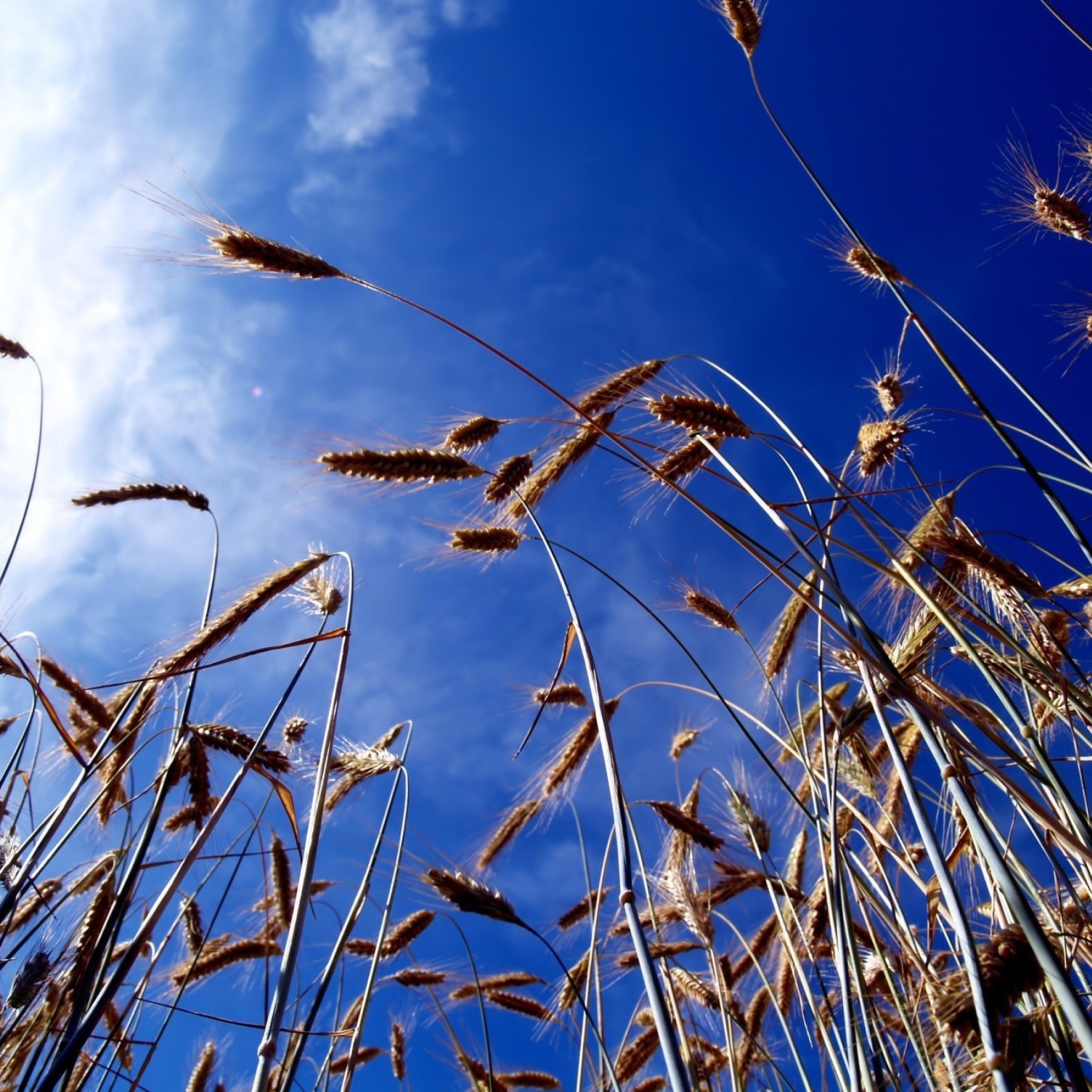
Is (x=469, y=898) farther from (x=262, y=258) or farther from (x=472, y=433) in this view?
(x=262, y=258)

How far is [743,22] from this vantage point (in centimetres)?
335

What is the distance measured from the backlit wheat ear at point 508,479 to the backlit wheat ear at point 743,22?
213 cm

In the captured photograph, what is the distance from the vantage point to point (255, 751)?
2211mm

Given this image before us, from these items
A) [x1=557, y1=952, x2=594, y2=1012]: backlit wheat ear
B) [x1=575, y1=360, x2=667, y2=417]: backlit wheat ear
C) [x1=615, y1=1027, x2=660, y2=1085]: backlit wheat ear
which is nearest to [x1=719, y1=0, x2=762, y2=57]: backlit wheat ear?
[x1=575, y1=360, x2=667, y2=417]: backlit wheat ear

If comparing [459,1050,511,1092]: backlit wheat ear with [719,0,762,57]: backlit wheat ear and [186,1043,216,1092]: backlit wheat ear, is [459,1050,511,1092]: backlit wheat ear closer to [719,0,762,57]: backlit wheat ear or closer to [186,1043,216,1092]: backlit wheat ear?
[186,1043,216,1092]: backlit wheat ear

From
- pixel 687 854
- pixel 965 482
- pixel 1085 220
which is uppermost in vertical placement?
pixel 1085 220

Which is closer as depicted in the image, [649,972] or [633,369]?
[649,972]

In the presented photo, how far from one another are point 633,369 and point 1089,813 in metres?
2.47

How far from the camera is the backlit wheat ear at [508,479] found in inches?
128

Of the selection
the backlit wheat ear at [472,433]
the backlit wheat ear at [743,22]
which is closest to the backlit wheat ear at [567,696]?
the backlit wheat ear at [472,433]

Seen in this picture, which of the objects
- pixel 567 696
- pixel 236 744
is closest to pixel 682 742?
pixel 567 696

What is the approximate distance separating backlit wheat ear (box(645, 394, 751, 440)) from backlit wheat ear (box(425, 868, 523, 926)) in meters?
1.98

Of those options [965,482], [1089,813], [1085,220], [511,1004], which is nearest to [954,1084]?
[1089,813]

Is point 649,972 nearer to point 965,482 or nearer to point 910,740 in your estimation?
point 965,482
